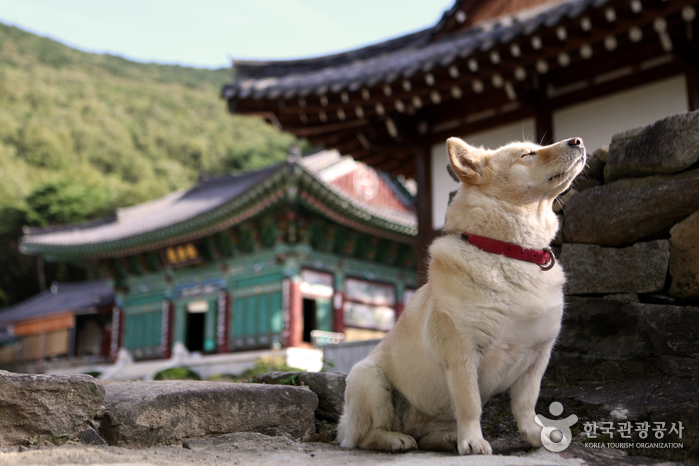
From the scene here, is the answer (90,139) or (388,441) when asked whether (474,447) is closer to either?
(388,441)

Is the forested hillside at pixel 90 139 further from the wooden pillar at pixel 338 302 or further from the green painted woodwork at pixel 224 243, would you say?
the wooden pillar at pixel 338 302

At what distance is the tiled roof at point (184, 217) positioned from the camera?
13914mm

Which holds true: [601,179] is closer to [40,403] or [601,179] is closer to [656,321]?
[656,321]

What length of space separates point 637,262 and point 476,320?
170 cm

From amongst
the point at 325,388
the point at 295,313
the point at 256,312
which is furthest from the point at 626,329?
the point at 256,312

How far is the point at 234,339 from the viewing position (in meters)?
15.5

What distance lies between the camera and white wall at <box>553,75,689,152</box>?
252 inches

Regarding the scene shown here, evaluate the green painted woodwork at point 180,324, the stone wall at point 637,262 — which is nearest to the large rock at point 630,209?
the stone wall at point 637,262

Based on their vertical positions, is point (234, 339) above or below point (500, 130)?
below

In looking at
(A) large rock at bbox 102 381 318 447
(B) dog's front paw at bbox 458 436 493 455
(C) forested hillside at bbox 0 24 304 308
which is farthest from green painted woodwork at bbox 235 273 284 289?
(C) forested hillside at bbox 0 24 304 308

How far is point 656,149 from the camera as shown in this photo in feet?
12.3

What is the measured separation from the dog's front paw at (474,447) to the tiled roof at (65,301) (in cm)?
2223

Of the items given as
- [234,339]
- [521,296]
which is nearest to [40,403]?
[521,296]

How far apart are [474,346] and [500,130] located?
564 centimetres
